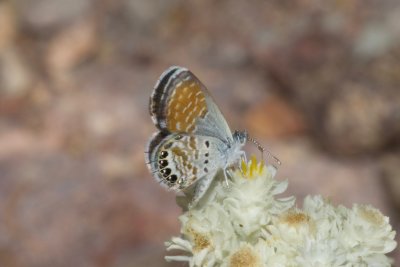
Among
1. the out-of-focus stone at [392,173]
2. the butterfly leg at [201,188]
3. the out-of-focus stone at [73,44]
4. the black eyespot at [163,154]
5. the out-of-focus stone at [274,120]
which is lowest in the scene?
the butterfly leg at [201,188]

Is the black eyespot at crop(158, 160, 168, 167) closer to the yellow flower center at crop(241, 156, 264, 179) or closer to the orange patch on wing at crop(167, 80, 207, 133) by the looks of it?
the orange patch on wing at crop(167, 80, 207, 133)

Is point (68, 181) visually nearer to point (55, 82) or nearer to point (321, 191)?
point (55, 82)

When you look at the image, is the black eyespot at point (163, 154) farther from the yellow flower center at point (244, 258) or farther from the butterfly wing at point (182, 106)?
the yellow flower center at point (244, 258)

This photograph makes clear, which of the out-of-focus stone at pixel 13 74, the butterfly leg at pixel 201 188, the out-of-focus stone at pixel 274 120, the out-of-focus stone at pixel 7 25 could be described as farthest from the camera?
the out-of-focus stone at pixel 7 25

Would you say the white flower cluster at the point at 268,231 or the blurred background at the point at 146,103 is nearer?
the white flower cluster at the point at 268,231

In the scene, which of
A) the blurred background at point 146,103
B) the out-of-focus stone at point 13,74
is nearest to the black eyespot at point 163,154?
the blurred background at point 146,103

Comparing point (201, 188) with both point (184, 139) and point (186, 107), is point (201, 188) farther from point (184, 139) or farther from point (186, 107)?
point (186, 107)

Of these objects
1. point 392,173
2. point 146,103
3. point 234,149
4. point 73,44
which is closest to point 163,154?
point 234,149
